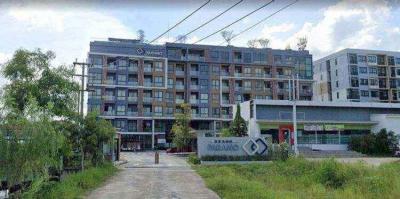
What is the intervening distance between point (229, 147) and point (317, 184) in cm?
1667

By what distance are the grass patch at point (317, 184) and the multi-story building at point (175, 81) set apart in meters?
49.3

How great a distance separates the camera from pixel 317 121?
1977 inches

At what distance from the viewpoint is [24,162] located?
1195 centimetres

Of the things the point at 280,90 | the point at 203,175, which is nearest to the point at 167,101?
the point at 280,90

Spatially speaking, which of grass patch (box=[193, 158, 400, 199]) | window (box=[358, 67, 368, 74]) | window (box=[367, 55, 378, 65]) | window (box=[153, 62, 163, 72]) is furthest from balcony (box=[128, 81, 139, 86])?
grass patch (box=[193, 158, 400, 199])

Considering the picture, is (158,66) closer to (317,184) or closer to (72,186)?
(317,184)

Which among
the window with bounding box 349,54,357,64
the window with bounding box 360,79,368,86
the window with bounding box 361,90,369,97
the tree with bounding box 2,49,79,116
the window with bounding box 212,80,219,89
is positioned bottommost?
the tree with bounding box 2,49,79,116

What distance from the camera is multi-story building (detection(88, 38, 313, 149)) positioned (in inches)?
2805

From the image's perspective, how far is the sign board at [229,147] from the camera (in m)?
35.1

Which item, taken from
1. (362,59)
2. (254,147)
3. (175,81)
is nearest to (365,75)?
(362,59)

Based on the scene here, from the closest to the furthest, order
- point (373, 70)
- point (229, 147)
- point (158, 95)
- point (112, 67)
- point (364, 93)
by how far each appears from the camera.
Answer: point (229, 147)
point (112, 67)
point (158, 95)
point (364, 93)
point (373, 70)

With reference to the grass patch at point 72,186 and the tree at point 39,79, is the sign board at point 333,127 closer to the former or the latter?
the tree at point 39,79

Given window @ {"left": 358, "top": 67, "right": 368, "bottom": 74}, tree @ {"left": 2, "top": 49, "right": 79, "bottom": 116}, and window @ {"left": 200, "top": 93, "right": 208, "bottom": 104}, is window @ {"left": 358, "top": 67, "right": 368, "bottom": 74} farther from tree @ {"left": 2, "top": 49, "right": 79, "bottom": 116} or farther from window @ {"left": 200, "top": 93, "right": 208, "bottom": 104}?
tree @ {"left": 2, "top": 49, "right": 79, "bottom": 116}

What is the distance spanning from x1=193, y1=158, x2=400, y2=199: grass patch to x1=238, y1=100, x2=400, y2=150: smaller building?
24525 mm
